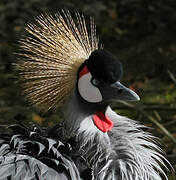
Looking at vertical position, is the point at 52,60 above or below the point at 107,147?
above

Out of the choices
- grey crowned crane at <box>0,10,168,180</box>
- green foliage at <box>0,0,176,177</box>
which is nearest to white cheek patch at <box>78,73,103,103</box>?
grey crowned crane at <box>0,10,168,180</box>

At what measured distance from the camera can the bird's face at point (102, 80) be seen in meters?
2.30

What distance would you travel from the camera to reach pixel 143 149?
2473 millimetres

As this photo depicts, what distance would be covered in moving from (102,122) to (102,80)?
0.67 feet

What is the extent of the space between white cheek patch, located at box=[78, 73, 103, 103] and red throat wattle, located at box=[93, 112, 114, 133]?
0.26ft

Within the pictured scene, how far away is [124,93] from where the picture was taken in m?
2.31

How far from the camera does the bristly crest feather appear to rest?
2.47 m

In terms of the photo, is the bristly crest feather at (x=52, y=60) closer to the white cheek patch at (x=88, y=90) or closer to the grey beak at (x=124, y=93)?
the white cheek patch at (x=88, y=90)

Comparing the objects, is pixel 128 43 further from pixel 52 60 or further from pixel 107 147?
pixel 107 147

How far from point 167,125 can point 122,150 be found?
3.92ft

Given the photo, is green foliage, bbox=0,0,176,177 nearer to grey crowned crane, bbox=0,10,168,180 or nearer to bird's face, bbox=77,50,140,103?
grey crowned crane, bbox=0,10,168,180

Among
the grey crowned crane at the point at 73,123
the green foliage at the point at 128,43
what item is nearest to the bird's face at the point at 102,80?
the grey crowned crane at the point at 73,123

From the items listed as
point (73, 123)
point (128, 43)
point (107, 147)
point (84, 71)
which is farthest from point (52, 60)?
point (128, 43)

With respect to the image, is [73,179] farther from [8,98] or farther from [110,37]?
[110,37]
